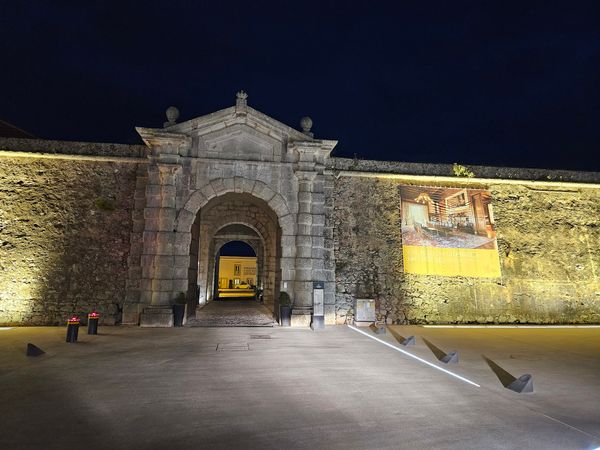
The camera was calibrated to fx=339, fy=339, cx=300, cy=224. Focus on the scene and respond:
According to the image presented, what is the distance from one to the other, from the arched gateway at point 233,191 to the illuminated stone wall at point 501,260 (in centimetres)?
80

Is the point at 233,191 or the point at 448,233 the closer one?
the point at 233,191

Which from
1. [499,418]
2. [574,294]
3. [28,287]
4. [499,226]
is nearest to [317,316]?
[499,418]

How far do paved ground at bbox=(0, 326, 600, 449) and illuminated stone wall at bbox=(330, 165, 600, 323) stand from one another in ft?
10.2

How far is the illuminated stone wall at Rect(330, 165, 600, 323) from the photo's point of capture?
30.8 feet

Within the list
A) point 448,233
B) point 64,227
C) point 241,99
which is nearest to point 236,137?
point 241,99

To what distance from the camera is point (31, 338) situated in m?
6.54

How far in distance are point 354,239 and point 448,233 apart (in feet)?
9.21

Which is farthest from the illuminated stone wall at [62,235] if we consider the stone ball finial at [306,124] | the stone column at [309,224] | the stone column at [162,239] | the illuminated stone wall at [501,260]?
the illuminated stone wall at [501,260]

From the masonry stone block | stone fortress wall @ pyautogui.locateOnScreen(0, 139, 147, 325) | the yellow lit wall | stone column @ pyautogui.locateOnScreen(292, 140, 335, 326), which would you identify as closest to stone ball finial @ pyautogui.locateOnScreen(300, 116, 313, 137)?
stone column @ pyautogui.locateOnScreen(292, 140, 335, 326)

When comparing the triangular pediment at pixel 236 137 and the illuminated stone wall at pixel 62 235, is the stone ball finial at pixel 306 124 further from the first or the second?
the illuminated stone wall at pixel 62 235

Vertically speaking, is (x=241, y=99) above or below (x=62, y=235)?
above

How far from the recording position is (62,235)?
8.52 meters

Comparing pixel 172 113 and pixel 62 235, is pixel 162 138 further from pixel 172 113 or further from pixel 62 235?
pixel 62 235

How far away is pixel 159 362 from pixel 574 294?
1143cm
